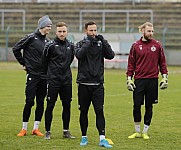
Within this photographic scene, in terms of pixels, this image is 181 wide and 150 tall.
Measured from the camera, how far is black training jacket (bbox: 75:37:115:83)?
10688 mm

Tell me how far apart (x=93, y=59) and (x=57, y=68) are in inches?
35.7

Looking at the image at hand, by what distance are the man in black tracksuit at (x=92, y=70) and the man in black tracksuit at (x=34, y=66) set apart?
4.59ft

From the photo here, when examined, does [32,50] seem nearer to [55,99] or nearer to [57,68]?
[57,68]

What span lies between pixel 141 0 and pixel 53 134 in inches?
1515

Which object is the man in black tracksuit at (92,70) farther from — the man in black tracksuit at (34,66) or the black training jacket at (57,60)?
the man in black tracksuit at (34,66)

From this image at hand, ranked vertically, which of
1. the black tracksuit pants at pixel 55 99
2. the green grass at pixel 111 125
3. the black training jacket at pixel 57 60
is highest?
the black training jacket at pixel 57 60

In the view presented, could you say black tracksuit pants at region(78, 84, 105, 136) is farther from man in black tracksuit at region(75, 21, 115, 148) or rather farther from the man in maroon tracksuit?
the man in maroon tracksuit

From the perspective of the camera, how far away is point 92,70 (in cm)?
1074

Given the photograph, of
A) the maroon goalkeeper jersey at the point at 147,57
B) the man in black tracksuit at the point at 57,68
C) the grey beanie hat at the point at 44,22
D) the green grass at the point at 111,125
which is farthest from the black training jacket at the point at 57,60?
the maroon goalkeeper jersey at the point at 147,57

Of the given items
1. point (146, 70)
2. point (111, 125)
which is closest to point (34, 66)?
point (146, 70)

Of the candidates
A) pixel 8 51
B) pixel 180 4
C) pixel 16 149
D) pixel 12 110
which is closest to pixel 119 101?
pixel 12 110

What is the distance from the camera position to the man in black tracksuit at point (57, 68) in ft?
37.2

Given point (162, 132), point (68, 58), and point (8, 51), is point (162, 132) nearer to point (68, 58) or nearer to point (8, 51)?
point (68, 58)

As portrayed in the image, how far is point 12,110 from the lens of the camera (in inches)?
633
